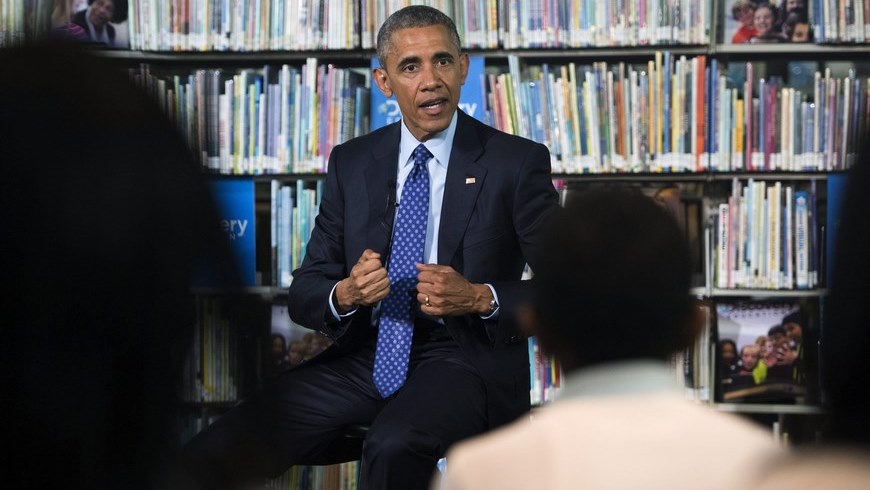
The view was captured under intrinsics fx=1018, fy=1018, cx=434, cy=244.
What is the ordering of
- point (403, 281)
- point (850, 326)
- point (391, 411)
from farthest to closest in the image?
point (403, 281), point (391, 411), point (850, 326)

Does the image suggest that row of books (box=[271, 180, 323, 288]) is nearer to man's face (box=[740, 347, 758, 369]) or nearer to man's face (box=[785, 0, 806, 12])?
man's face (box=[740, 347, 758, 369])

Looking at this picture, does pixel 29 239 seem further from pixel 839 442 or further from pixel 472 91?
pixel 472 91

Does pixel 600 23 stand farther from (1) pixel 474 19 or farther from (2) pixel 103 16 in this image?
(2) pixel 103 16

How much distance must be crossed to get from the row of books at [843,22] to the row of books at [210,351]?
127 inches

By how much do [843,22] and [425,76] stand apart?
1.65m

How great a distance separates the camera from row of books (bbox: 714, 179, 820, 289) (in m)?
3.60

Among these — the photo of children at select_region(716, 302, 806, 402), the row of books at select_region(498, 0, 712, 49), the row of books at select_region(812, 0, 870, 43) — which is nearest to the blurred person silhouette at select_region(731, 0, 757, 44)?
the row of books at select_region(498, 0, 712, 49)

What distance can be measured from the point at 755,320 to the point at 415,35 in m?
1.70

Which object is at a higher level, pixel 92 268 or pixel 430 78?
pixel 430 78

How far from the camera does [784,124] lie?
3.60 meters

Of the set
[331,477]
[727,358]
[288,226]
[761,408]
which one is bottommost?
[331,477]

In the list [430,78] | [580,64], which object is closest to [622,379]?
[430,78]

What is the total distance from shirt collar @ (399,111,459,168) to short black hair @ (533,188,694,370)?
156 cm

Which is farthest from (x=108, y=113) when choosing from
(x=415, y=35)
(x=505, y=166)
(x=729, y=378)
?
(x=729, y=378)
